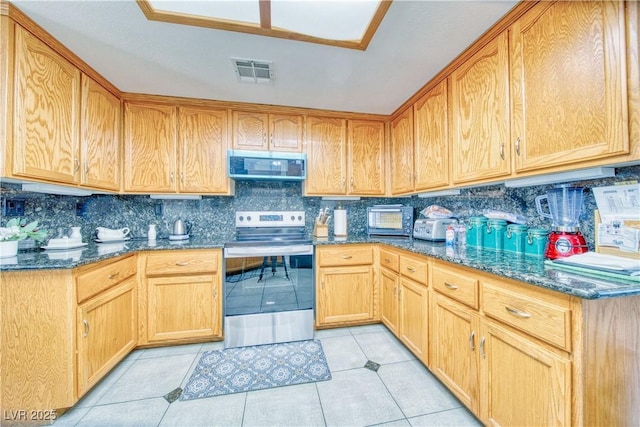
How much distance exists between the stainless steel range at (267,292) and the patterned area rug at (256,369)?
0.39 feet

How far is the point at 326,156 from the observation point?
2.64 m

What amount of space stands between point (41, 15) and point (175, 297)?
192 centimetres

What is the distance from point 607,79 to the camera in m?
0.98

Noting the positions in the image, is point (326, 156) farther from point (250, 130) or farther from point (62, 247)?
point (62, 247)

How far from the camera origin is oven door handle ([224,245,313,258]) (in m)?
2.14

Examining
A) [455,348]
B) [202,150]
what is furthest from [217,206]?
[455,348]

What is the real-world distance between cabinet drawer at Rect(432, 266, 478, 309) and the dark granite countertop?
90 mm

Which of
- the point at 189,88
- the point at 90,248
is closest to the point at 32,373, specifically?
the point at 90,248

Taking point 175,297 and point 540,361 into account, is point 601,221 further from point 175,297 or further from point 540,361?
point 175,297

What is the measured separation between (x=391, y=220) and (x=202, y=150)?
1.99 metres

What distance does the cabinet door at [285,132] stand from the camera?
2520 mm

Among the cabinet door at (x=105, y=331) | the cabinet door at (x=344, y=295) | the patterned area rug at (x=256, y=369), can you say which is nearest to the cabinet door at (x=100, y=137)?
the cabinet door at (x=105, y=331)

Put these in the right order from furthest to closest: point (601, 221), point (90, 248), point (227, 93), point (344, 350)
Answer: point (227, 93) → point (344, 350) → point (90, 248) → point (601, 221)

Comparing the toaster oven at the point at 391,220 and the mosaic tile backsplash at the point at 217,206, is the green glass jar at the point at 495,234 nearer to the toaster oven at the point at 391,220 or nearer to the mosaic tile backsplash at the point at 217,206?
the mosaic tile backsplash at the point at 217,206
